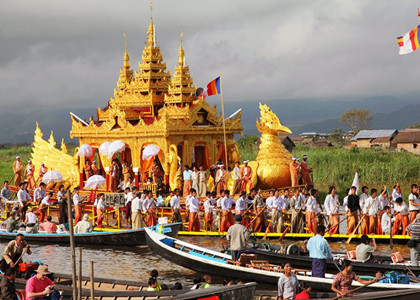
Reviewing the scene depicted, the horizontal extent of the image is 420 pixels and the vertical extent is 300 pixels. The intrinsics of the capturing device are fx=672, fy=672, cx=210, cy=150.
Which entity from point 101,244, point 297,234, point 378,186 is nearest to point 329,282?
point 297,234

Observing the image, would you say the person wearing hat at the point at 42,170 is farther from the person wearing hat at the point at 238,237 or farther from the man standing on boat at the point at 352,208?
the person wearing hat at the point at 238,237

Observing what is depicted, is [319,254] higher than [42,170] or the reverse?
the reverse

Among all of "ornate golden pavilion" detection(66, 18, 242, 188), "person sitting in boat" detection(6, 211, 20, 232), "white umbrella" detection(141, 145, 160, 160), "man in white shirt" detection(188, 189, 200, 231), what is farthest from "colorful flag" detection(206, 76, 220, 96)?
"person sitting in boat" detection(6, 211, 20, 232)

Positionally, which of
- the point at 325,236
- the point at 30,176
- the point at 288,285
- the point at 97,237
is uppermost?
the point at 30,176

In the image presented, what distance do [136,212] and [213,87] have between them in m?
7.14

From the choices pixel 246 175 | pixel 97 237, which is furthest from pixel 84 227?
pixel 246 175

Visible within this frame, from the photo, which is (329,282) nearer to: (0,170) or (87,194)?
(87,194)

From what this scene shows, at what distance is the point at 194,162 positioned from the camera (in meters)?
26.9

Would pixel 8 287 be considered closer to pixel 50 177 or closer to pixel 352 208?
pixel 352 208

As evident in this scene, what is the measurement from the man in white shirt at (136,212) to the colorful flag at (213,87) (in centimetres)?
675

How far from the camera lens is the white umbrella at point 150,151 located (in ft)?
76.2

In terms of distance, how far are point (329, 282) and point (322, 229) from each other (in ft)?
3.20

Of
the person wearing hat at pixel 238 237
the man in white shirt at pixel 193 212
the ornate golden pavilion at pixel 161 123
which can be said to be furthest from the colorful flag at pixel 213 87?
the person wearing hat at pixel 238 237

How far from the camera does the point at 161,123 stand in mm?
23641
